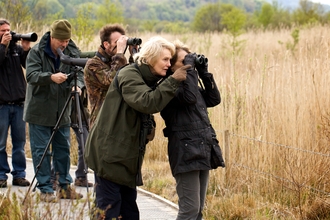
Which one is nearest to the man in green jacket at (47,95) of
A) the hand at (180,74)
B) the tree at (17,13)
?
the hand at (180,74)

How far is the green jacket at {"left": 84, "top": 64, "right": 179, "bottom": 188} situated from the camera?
13.9 feet

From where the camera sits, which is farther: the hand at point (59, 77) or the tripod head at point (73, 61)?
the hand at point (59, 77)

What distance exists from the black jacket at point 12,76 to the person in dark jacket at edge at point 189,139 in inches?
120

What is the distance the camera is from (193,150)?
4496 mm

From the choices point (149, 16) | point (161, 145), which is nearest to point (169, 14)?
point (149, 16)

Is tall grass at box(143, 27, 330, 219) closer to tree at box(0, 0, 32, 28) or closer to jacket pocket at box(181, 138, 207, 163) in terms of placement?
jacket pocket at box(181, 138, 207, 163)

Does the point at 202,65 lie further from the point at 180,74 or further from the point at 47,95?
the point at 47,95

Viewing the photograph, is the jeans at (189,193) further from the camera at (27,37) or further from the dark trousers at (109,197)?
the camera at (27,37)

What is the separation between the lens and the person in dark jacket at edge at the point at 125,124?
4.22m

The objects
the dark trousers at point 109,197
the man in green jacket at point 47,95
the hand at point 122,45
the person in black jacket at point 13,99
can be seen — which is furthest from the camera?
the person in black jacket at point 13,99

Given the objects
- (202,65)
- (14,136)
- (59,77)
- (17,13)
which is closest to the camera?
(202,65)

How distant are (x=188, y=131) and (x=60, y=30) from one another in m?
2.41

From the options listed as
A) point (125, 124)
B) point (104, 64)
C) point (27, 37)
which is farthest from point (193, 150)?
point (27, 37)

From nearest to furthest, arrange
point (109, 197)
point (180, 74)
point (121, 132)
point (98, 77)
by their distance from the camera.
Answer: point (180, 74) < point (121, 132) < point (109, 197) < point (98, 77)
